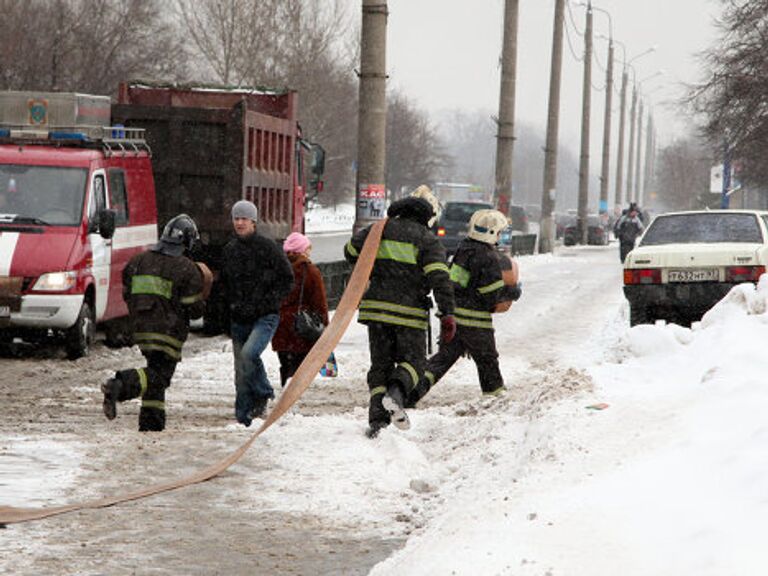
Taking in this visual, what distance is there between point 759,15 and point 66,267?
2757 cm

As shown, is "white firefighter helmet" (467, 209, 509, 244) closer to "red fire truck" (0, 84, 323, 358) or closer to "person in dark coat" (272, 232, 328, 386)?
"person in dark coat" (272, 232, 328, 386)

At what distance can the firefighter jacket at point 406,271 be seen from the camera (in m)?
10.5

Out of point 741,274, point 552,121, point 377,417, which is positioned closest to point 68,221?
point 377,417

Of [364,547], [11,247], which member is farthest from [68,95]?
[364,547]

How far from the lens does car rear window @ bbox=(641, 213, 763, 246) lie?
19.2 metres

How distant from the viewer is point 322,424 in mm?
10953

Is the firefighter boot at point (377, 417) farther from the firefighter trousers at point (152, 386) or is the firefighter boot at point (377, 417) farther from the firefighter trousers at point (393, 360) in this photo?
the firefighter trousers at point (152, 386)

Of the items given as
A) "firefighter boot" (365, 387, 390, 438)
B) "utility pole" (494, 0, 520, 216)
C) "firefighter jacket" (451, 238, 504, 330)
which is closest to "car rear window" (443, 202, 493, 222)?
"utility pole" (494, 0, 520, 216)

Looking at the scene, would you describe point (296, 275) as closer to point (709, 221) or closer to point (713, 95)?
point (709, 221)

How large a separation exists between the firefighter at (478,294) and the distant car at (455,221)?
78.3 ft

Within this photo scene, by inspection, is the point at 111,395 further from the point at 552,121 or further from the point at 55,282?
the point at 552,121

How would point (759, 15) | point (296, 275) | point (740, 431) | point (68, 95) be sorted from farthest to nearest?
point (759, 15) < point (68, 95) < point (296, 275) < point (740, 431)

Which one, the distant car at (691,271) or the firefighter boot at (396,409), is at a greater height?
the distant car at (691,271)

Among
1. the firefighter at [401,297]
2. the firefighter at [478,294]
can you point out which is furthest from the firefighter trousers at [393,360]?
the firefighter at [478,294]
